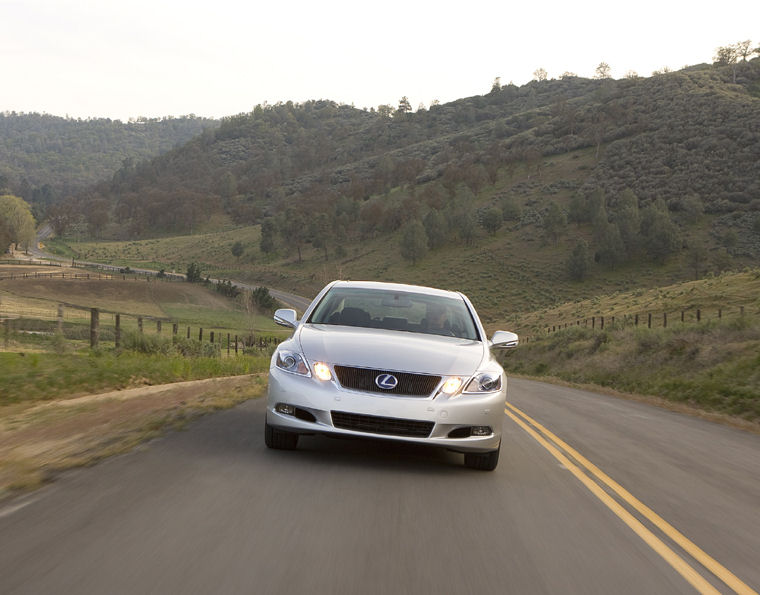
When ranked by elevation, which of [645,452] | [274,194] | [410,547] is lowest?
[645,452]

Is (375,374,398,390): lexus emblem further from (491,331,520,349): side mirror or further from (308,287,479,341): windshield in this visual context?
(491,331,520,349): side mirror

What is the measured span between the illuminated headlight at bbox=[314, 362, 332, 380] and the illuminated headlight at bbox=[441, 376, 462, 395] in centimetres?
98

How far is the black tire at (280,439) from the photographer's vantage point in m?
6.92

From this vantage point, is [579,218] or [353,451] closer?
[353,451]

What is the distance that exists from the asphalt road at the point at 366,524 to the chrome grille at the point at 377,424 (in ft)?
1.26

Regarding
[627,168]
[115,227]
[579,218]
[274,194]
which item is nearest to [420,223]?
[579,218]

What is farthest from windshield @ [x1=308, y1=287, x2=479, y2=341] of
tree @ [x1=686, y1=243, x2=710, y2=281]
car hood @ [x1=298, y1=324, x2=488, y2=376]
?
Answer: tree @ [x1=686, y1=243, x2=710, y2=281]

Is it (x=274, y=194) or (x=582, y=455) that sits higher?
(x=274, y=194)

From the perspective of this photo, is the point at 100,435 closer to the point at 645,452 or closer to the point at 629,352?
the point at 645,452

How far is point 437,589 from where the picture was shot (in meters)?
3.80

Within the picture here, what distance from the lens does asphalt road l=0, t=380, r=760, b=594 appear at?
12.7 ft

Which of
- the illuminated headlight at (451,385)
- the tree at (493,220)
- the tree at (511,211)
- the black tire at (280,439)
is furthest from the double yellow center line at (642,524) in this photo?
the tree at (511,211)

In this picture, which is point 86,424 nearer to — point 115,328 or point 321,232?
point 115,328

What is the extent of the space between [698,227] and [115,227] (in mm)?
145622
